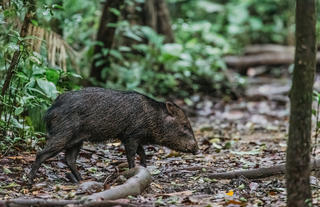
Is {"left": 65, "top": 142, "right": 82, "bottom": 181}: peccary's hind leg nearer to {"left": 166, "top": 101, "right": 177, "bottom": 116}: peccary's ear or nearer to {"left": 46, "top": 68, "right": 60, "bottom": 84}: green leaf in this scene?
{"left": 166, "top": 101, "right": 177, "bottom": 116}: peccary's ear

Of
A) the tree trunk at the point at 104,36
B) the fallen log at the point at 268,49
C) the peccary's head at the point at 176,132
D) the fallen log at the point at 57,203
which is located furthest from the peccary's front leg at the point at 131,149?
the fallen log at the point at 268,49

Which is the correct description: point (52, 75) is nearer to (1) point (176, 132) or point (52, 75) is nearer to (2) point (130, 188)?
(1) point (176, 132)

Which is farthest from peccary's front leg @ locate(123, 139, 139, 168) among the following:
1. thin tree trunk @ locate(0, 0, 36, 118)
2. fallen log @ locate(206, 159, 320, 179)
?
thin tree trunk @ locate(0, 0, 36, 118)

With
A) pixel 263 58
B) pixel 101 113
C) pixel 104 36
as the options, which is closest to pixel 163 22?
pixel 104 36

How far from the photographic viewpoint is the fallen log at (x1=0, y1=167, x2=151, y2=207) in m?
4.48

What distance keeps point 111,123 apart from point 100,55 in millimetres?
5456

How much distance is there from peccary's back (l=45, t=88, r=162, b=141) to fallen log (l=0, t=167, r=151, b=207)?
1057 mm

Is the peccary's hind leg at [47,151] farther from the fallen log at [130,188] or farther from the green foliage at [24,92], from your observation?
the fallen log at [130,188]

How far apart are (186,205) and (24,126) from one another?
3.25m

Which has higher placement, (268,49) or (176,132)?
(268,49)

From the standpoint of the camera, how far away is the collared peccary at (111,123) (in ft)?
20.1

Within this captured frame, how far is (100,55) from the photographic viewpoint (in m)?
11.8

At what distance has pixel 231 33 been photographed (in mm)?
23219

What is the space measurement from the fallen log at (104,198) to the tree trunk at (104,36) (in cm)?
639
